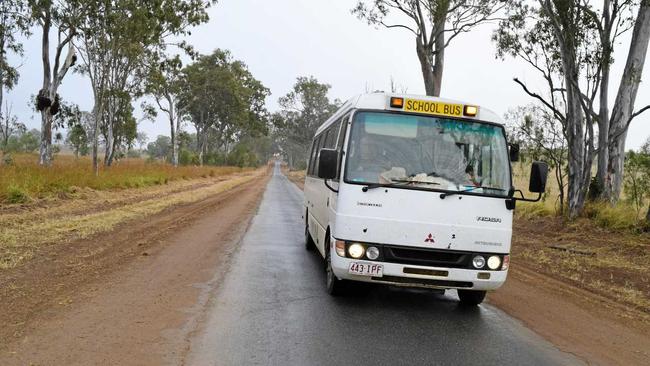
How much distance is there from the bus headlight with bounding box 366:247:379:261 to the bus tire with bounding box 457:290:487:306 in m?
1.51

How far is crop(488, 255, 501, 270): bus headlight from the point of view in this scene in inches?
224

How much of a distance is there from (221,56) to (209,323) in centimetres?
4808

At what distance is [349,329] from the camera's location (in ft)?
16.8

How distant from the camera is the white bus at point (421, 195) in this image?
219 inches

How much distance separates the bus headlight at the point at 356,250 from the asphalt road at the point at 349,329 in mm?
649

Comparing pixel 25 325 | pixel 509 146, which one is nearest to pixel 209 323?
pixel 25 325

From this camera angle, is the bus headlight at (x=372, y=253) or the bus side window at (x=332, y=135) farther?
the bus side window at (x=332, y=135)

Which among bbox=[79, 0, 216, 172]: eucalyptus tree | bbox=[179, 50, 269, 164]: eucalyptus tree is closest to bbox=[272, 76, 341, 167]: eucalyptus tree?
bbox=[179, 50, 269, 164]: eucalyptus tree

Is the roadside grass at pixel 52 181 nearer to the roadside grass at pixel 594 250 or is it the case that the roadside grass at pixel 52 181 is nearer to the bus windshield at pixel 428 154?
the bus windshield at pixel 428 154

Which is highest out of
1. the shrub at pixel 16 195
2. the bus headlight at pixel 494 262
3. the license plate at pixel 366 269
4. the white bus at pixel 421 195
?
the white bus at pixel 421 195

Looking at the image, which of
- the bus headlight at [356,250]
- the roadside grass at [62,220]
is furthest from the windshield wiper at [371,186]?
the roadside grass at [62,220]

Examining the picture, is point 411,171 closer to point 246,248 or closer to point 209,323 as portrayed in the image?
point 209,323

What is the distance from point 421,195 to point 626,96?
11.0 metres

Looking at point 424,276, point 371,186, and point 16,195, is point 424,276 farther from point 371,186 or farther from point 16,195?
point 16,195
